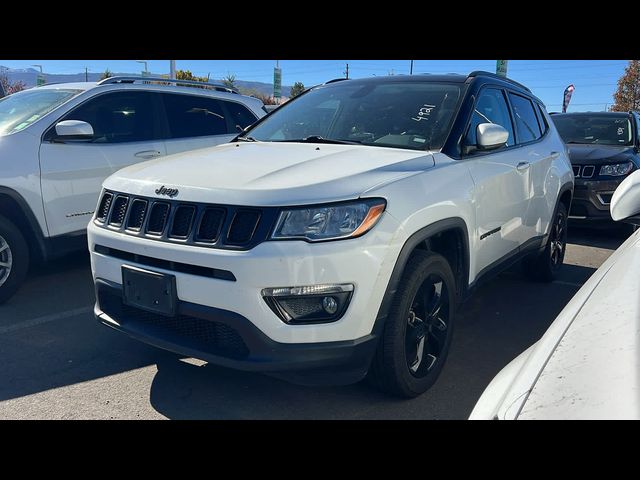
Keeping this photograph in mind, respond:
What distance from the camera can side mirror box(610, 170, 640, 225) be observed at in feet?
7.75

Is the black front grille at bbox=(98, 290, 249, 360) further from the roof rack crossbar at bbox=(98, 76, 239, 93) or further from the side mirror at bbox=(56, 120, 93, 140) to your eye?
the roof rack crossbar at bbox=(98, 76, 239, 93)

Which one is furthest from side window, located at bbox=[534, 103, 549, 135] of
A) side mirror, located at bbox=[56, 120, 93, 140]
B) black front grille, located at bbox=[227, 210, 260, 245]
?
side mirror, located at bbox=[56, 120, 93, 140]

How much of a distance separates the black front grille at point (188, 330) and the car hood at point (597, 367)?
1.49 meters

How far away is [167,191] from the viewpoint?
2775 millimetres

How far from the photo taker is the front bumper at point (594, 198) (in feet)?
23.6

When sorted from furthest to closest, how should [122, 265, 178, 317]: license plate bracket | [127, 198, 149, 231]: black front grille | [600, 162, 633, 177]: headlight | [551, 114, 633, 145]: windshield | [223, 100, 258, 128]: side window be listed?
[551, 114, 633, 145]: windshield → [600, 162, 633, 177]: headlight → [223, 100, 258, 128]: side window → [127, 198, 149, 231]: black front grille → [122, 265, 178, 317]: license plate bracket

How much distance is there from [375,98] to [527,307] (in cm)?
228

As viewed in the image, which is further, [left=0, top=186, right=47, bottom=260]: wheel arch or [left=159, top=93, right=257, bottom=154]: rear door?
[left=159, top=93, right=257, bottom=154]: rear door

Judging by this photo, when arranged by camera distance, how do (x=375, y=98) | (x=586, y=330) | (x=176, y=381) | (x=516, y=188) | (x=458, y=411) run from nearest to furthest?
(x=586, y=330), (x=458, y=411), (x=176, y=381), (x=375, y=98), (x=516, y=188)

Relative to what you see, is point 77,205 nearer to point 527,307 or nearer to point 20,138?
point 20,138

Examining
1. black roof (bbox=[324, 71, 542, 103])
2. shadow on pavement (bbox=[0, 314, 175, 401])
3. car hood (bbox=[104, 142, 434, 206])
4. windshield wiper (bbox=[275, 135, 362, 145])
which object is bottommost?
shadow on pavement (bbox=[0, 314, 175, 401])

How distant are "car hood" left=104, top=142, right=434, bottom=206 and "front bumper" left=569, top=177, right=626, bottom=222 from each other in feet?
16.3

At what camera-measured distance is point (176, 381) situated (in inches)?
127
